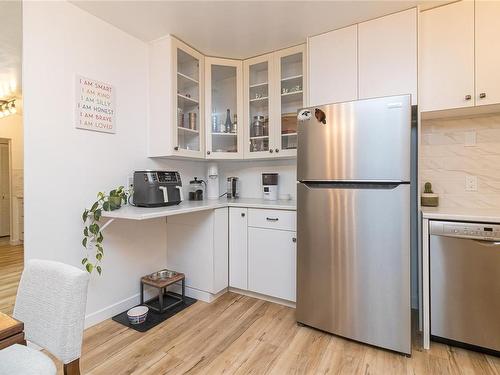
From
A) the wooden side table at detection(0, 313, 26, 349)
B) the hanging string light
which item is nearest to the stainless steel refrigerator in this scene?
the wooden side table at detection(0, 313, 26, 349)

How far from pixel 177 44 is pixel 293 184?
165 centimetres

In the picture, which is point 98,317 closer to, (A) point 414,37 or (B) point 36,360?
(B) point 36,360

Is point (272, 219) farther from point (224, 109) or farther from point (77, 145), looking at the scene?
point (77, 145)

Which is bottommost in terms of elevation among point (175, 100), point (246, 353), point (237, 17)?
point (246, 353)

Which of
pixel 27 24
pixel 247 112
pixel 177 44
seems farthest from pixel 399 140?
pixel 27 24

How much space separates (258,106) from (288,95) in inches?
13.4

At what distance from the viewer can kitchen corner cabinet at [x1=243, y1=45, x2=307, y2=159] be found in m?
2.52

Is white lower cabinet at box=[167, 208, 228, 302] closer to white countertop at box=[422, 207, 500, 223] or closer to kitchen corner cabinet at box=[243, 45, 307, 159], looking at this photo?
kitchen corner cabinet at box=[243, 45, 307, 159]

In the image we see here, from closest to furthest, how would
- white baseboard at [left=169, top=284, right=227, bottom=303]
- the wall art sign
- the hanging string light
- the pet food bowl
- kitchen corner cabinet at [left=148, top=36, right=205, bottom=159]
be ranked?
the wall art sign → the pet food bowl → kitchen corner cabinet at [left=148, top=36, right=205, bottom=159] → white baseboard at [left=169, top=284, right=227, bottom=303] → the hanging string light

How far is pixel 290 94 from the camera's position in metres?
2.54

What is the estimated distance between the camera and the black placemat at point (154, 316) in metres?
2.00

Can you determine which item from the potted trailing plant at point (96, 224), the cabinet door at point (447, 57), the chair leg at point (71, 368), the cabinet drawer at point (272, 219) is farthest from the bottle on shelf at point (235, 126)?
the chair leg at point (71, 368)

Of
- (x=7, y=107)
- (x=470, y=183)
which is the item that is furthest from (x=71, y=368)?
(x=7, y=107)

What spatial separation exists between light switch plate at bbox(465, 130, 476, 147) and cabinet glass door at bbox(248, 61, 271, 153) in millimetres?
1583
